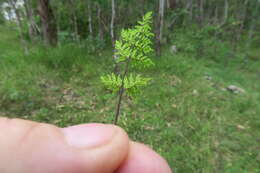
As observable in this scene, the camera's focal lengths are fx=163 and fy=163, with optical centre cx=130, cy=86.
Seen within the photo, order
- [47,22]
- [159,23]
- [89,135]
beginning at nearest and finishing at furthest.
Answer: [89,135] < [159,23] < [47,22]

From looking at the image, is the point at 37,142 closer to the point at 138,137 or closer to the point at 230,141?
the point at 138,137

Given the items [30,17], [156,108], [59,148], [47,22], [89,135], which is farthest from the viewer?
[47,22]

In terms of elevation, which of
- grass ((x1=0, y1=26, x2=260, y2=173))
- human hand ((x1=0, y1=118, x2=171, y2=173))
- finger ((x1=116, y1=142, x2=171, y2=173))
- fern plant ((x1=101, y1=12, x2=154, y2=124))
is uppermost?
fern plant ((x1=101, y1=12, x2=154, y2=124))

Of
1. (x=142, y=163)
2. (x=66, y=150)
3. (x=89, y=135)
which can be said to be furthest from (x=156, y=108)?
(x=66, y=150)

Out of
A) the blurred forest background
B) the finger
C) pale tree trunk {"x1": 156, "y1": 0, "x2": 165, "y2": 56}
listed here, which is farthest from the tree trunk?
the finger

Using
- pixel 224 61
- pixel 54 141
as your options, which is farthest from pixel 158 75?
pixel 224 61

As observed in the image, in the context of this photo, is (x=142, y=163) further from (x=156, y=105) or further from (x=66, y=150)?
(x=156, y=105)

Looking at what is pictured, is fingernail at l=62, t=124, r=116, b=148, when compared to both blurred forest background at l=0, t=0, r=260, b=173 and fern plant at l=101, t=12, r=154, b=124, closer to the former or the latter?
fern plant at l=101, t=12, r=154, b=124
